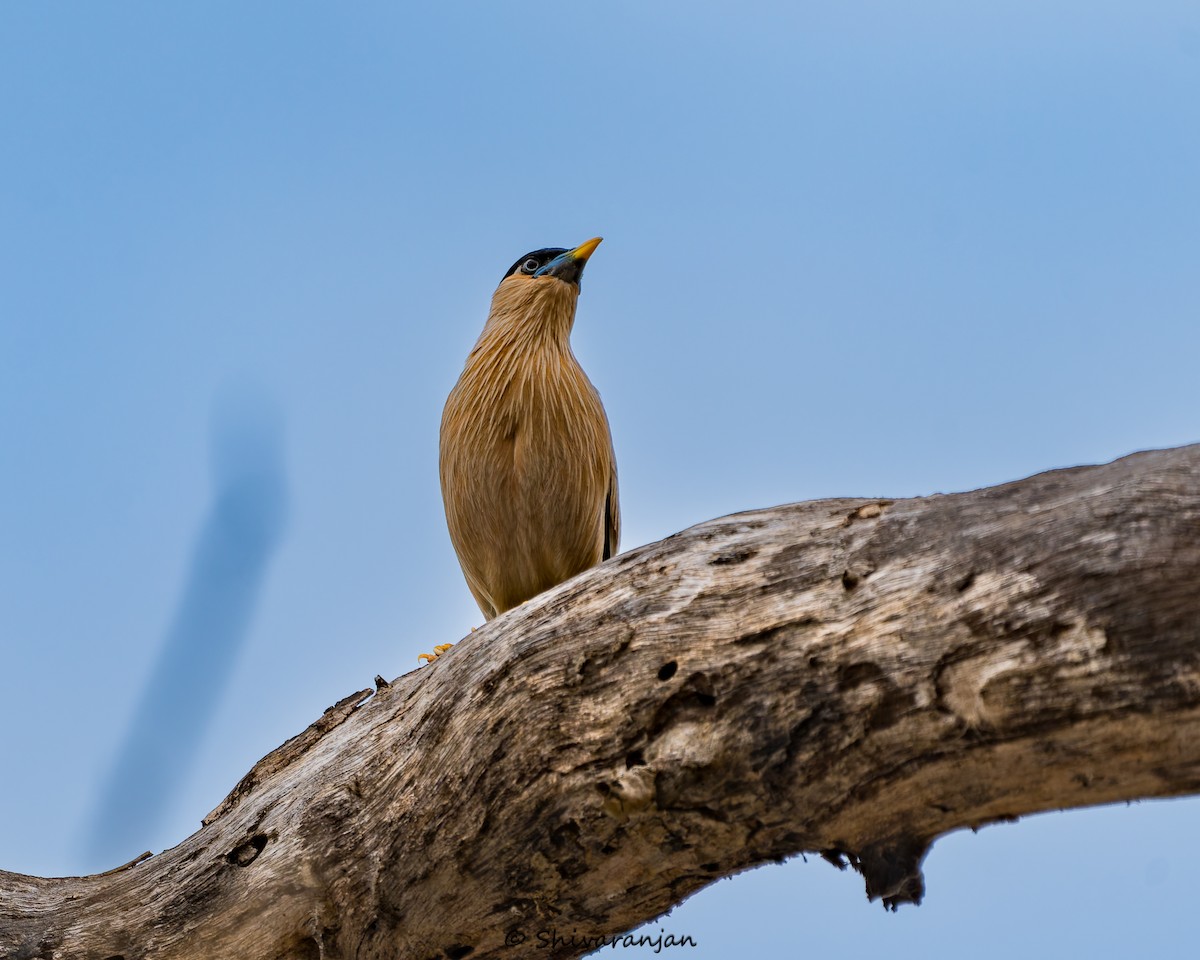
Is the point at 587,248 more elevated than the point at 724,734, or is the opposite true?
the point at 587,248

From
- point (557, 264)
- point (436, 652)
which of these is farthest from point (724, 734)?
point (557, 264)

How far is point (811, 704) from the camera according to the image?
7.32ft

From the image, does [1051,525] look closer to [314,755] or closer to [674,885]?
[674,885]

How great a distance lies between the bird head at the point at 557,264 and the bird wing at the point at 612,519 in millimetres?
848

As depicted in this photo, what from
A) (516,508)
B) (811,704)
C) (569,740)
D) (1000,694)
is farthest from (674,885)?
(516,508)

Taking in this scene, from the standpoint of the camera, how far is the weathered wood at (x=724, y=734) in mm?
2021

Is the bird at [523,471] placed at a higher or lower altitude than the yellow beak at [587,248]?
lower

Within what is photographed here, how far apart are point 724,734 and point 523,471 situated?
1888 millimetres

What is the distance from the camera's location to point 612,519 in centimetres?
455

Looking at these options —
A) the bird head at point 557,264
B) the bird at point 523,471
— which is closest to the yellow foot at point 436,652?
the bird at point 523,471

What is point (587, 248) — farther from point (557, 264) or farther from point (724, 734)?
point (724, 734)

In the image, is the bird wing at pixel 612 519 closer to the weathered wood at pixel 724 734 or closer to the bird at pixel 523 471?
the bird at pixel 523 471

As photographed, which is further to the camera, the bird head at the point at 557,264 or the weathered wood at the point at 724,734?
the bird head at the point at 557,264

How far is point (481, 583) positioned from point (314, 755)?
48.9 inches
